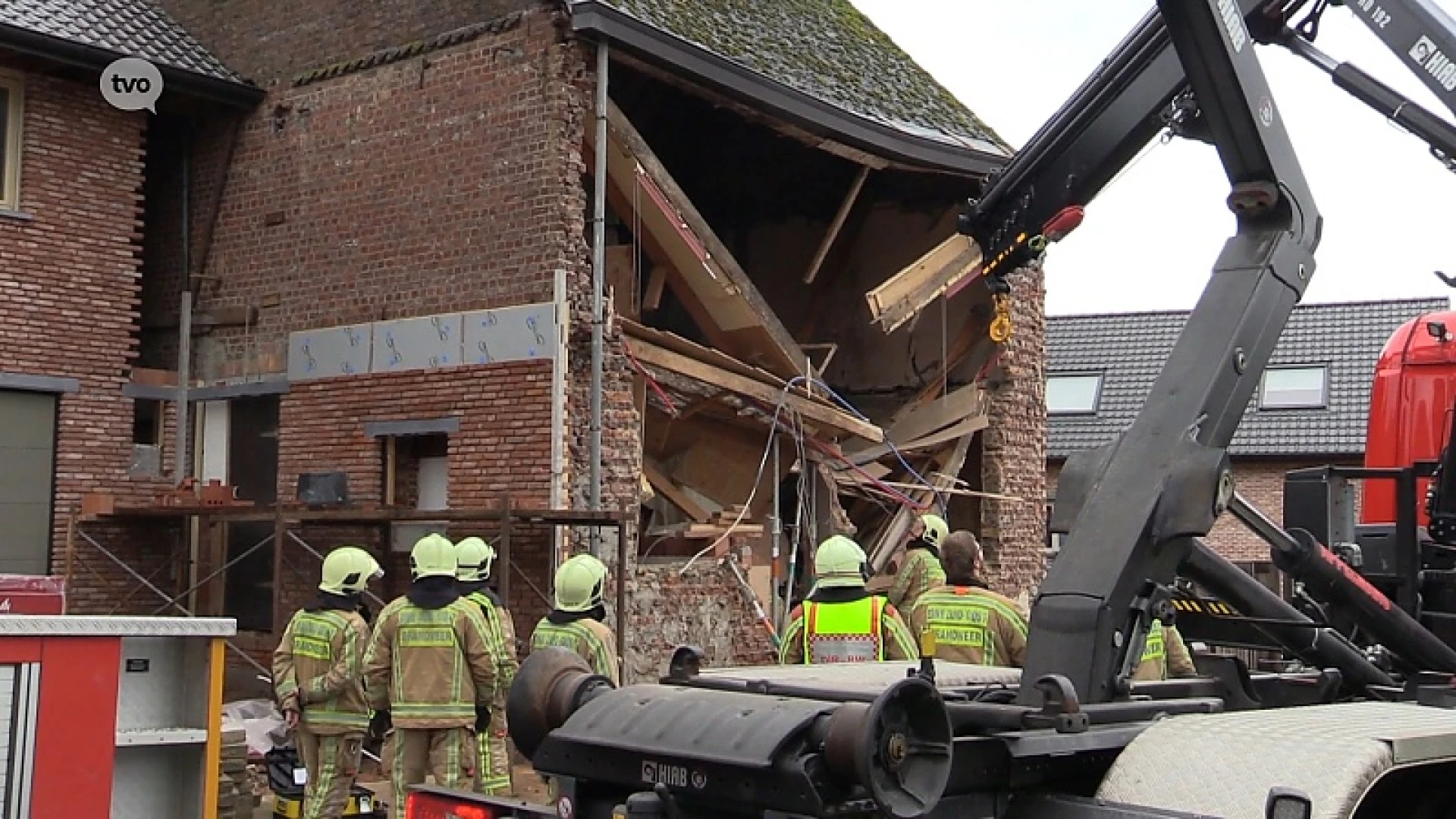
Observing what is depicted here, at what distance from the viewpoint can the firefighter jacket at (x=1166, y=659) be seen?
6547mm

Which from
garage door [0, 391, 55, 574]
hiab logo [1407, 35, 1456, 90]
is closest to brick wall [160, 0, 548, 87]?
garage door [0, 391, 55, 574]

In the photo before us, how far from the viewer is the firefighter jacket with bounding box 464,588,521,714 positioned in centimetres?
827

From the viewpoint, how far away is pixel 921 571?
9938 millimetres

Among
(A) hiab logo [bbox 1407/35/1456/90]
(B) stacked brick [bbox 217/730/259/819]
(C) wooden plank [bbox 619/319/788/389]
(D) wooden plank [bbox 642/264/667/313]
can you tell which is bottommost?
(B) stacked brick [bbox 217/730/259/819]

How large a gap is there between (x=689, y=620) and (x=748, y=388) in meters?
2.12

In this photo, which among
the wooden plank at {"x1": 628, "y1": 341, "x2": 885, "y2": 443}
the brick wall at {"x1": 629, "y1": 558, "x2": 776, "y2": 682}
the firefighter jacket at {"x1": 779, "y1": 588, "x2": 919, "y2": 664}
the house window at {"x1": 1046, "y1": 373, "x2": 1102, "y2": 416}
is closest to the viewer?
the firefighter jacket at {"x1": 779, "y1": 588, "x2": 919, "y2": 664}

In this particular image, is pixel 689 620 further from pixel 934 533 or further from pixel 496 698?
pixel 496 698

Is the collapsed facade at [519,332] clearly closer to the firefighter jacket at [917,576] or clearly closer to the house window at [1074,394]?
the firefighter jacket at [917,576]

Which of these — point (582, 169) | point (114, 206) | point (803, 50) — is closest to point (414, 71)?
point (582, 169)

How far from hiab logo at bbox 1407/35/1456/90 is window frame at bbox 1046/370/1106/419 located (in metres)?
24.8

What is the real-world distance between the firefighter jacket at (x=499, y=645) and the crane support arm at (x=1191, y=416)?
4.31m

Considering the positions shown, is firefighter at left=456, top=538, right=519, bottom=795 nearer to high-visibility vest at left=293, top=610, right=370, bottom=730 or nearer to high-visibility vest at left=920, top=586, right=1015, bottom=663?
high-visibility vest at left=293, top=610, right=370, bottom=730

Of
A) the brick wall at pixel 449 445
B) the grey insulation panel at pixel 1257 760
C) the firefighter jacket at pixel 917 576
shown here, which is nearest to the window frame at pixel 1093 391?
the brick wall at pixel 449 445

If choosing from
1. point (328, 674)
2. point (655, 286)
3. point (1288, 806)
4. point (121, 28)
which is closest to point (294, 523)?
point (655, 286)
